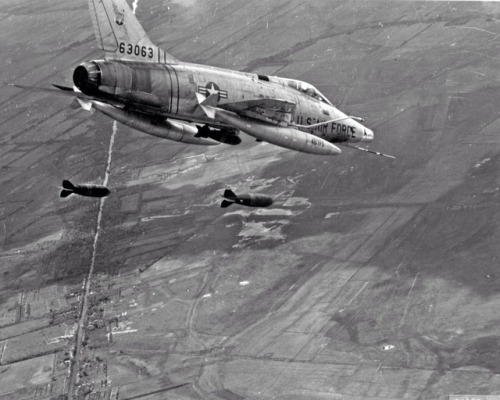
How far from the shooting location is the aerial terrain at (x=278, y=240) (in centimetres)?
6800

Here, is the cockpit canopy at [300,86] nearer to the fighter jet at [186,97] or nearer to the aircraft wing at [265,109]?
the fighter jet at [186,97]

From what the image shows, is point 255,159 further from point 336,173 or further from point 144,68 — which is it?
point 144,68

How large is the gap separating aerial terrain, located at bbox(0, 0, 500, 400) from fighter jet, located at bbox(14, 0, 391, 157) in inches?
359

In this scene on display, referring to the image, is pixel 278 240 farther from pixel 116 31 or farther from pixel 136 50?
pixel 116 31

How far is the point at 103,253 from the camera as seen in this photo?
81.2 m

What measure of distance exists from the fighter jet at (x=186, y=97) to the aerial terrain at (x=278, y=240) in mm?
9118

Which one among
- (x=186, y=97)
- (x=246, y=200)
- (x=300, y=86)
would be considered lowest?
(x=246, y=200)

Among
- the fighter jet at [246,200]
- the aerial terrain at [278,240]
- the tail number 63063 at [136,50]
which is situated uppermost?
the tail number 63063 at [136,50]

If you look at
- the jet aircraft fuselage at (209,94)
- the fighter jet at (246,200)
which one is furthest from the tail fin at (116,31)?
the fighter jet at (246,200)

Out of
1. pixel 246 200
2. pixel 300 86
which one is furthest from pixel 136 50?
pixel 246 200

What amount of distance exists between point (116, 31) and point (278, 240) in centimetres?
2208

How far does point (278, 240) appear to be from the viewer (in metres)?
79.5

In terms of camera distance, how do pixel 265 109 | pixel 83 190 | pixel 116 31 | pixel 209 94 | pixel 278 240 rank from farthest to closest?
pixel 278 240 < pixel 83 190 < pixel 265 109 < pixel 209 94 < pixel 116 31

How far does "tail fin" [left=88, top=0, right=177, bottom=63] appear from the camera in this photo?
62.6m
